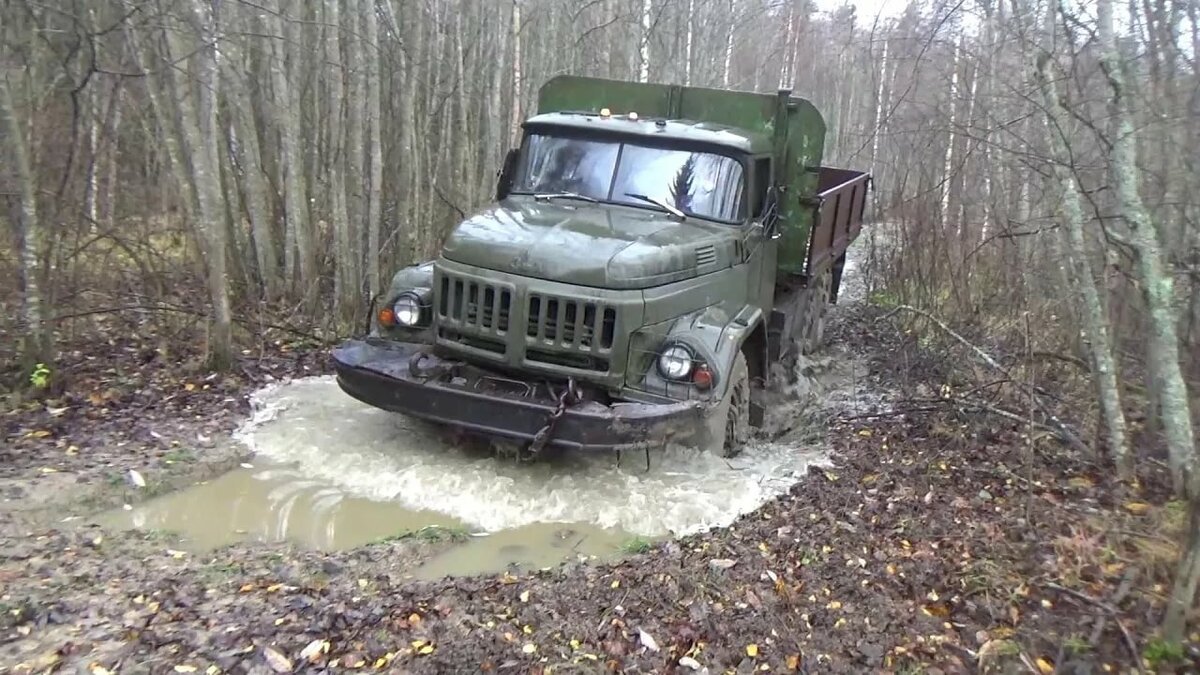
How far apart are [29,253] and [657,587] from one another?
16.3 feet

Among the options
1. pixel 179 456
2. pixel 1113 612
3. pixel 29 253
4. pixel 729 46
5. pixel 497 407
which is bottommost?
pixel 179 456

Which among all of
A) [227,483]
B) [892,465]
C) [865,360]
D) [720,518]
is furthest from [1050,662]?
[865,360]

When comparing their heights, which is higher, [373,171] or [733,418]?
[373,171]

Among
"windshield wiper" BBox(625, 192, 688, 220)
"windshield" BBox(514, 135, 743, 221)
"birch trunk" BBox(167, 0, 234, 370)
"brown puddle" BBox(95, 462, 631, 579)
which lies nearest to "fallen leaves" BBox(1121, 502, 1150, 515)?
"brown puddle" BBox(95, 462, 631, 579)

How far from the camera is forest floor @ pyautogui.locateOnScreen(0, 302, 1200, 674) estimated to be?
3.63 m

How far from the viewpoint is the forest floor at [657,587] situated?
11.9 ft

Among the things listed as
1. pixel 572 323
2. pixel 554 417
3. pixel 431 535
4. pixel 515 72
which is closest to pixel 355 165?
pixel 572 323

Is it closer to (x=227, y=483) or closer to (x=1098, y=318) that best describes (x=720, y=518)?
(x=1098, y=318)

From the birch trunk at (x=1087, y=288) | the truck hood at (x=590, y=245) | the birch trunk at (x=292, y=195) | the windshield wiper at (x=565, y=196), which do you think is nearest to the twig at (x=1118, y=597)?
the birch trunk at (x=1087, y=288)

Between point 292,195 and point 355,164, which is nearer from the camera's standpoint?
point 355,164

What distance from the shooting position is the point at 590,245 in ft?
19.0

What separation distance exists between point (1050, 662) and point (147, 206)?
33.0ft

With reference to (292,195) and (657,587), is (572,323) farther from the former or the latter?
(292,195)

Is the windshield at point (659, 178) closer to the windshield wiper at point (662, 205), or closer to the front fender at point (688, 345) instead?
the windshield wiper at point (662, 205)
